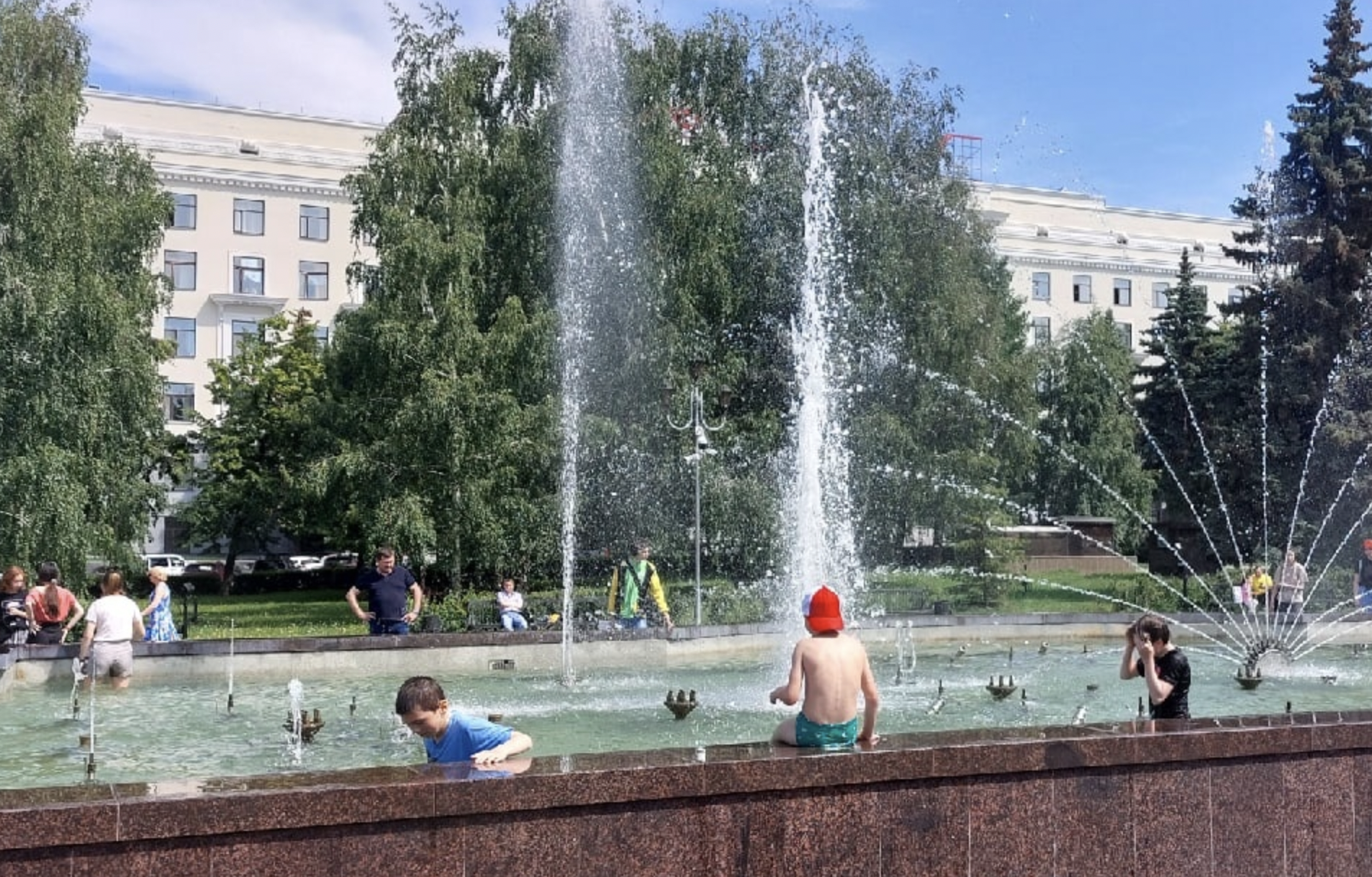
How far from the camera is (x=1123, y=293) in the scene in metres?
70.7

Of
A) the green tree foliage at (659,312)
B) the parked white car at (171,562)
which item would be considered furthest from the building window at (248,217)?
the green tree foliage at (659,312)

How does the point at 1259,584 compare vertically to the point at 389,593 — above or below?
below

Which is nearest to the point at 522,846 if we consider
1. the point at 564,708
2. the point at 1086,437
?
the point at 564,708

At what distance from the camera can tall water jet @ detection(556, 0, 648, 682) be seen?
3166cm

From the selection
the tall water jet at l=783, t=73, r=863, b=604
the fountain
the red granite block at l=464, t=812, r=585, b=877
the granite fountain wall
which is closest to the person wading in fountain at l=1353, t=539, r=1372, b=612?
the tall water jet at l=783, t=73, r=863, b=604

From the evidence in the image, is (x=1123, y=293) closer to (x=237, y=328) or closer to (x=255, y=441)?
(x=237, y=328)

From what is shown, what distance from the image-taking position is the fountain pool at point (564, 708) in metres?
11.0

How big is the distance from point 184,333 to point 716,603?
36819 millimetres

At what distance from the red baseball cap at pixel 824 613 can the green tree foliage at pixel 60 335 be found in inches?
795

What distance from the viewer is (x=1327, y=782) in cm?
682

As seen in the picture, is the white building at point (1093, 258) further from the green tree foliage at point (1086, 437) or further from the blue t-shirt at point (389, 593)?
the blue t-shirt at point (389, 593)

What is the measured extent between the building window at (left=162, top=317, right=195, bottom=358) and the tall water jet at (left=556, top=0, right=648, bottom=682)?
28399mm

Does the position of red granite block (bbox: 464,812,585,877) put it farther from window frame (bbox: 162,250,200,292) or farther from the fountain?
window frame (bbox: 162,250,200,292)

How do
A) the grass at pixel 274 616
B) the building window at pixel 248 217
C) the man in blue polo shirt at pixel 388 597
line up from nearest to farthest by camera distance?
the man in blue polo shirt at pixel 388 597 → the grass at pixel 274 616 → the building window at pixel 248 217
